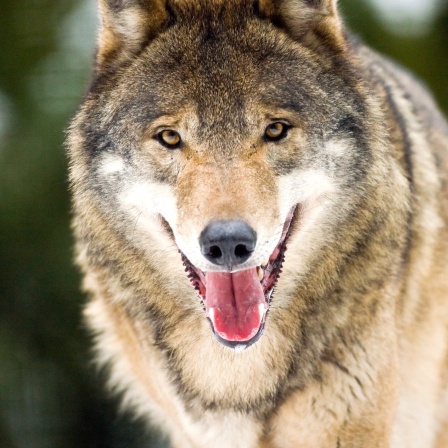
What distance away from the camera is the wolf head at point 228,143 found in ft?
11.1

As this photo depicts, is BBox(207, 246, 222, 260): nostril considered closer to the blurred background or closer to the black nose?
the black nose

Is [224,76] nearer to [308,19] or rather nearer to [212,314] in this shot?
[308,19]

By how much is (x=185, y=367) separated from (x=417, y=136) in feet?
4.85

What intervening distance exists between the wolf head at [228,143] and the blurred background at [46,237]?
19.8ft

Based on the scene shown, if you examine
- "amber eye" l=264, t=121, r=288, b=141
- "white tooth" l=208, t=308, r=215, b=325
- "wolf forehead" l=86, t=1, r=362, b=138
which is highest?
"wolf forehead" l=86, t=1, r=362, b=138

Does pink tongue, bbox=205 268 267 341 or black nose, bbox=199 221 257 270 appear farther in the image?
pink tongue, bbox=205 268 267 341

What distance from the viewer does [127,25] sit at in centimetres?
379

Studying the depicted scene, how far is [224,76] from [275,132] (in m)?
0.28

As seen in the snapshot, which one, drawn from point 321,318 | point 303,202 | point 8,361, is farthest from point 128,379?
point 8,361

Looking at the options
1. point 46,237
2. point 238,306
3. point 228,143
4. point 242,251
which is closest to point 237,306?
point 238,306

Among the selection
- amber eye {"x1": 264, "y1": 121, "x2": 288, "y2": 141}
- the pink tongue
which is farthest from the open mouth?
amber eye {"x1": 264, "y1": 121, "x2": 288, "y2": 141}

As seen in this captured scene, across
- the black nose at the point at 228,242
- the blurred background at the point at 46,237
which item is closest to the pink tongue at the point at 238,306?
the black nose at the point at 228,242

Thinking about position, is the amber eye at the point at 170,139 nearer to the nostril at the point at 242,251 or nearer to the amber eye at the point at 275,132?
the amber eye at the point at 275,132

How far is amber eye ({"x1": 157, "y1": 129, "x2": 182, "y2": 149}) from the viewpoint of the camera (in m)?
3.53
